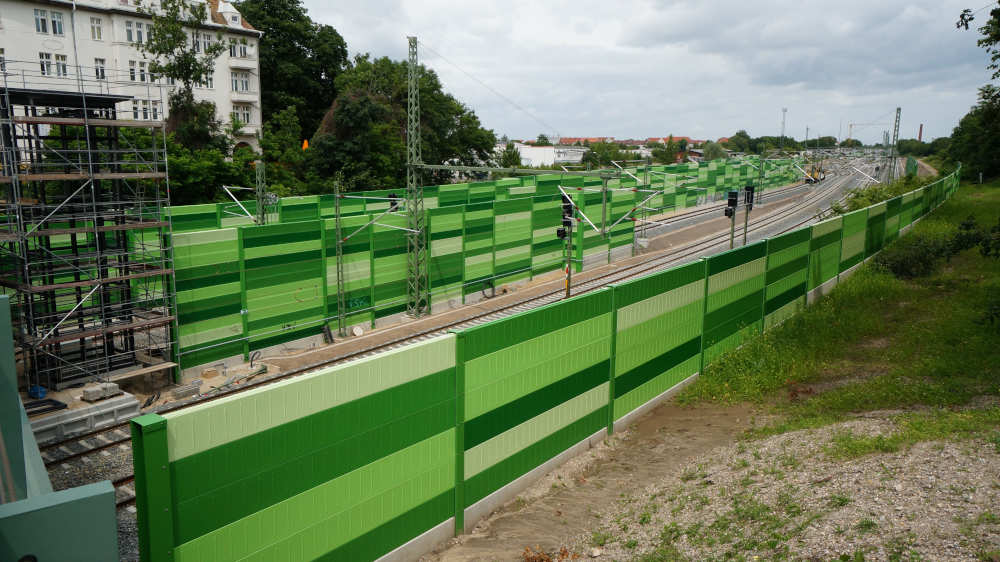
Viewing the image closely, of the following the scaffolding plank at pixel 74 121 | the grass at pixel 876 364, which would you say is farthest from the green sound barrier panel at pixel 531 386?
the scaffolding plank at pixel 74 121

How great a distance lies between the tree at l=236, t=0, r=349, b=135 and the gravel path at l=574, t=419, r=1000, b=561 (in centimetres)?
5974

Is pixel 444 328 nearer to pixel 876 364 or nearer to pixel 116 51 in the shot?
pixel 876 364

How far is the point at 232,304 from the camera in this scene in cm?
1886

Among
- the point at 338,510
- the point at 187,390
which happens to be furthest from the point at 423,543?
the point at 187,390

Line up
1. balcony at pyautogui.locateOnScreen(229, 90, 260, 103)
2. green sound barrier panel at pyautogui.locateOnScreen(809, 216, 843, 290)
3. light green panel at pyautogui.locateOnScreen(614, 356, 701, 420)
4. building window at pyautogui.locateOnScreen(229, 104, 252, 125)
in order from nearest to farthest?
light green panel at pyautogui.locateOnScreen(614, 356, 701, 420), green sound barrier panel at pyautogui.locateOnScreen(809, 216, 843, 290), balcony at pyautogui.locateOnScreen(229, 90, 260, 103), building window at pyautogui.locateOnScreen(229, 104, 252, 125)

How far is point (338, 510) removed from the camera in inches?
285

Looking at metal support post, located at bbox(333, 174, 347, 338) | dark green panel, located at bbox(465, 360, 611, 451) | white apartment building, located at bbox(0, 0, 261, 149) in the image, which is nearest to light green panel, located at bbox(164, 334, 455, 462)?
dark green panel, located at bbox(465, 360, 611, 451)

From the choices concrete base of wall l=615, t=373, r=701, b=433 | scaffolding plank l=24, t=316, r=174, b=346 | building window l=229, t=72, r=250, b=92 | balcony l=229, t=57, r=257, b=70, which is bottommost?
concrete base of wall l=615, t=373, r=701, b=433

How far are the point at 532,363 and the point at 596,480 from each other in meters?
2.17

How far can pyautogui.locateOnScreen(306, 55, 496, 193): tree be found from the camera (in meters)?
51.9

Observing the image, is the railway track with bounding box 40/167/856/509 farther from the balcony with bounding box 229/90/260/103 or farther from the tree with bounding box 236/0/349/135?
the tree with bounding box 236/0/349/135

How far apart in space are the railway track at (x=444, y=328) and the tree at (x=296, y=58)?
36951mm

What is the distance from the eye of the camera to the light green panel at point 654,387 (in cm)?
1192

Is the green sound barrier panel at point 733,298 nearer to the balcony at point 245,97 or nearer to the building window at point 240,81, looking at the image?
the balcony at point 245,97
